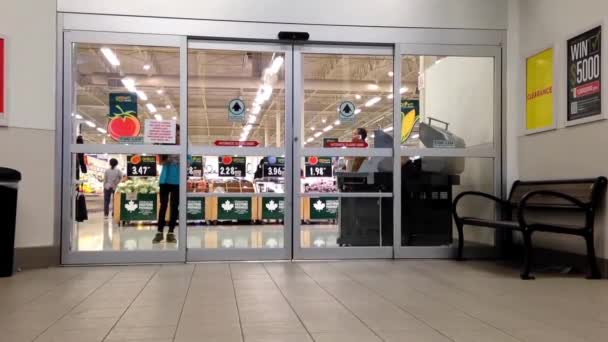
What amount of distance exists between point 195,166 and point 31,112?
161cm

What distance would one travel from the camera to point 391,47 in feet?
19.2

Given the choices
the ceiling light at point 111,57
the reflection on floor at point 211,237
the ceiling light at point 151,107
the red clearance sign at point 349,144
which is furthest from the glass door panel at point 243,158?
the ceiling light at point 111,57

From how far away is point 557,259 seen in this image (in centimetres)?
516

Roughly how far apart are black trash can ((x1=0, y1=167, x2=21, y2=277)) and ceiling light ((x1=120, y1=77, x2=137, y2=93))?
1.55 meters

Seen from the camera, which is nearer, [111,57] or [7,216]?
[7,216]

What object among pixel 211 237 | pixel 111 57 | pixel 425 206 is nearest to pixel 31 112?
pixel 111 57

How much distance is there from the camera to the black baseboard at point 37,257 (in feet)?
16.2

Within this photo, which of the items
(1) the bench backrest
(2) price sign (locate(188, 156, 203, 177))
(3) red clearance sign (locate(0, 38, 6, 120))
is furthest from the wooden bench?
(3) red clearance sign (locate(0, 38, 6, 120))

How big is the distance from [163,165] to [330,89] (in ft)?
9.46

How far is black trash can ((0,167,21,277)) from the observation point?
448 centimetres

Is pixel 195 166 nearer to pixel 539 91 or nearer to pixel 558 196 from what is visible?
pixel 558 196

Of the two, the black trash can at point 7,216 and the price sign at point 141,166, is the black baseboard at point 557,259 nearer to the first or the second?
the price sign at point 141,166

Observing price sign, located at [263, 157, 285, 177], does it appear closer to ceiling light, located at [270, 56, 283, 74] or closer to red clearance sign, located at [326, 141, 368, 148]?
→ red clearance sign, located at [326, 141, 368, 148]

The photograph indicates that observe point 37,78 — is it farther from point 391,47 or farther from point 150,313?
point 391,47
